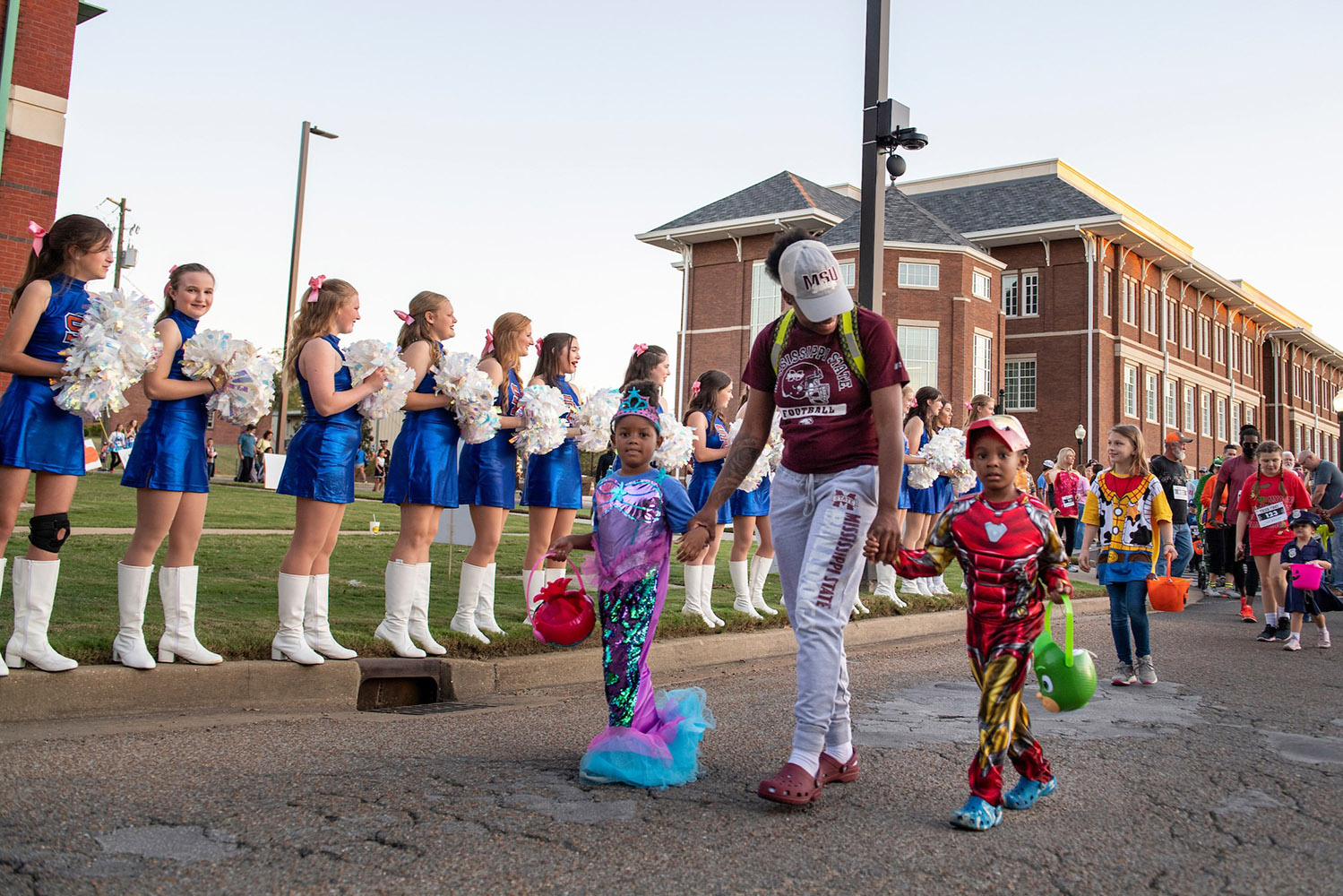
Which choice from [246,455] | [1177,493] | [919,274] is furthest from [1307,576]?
[919,274]

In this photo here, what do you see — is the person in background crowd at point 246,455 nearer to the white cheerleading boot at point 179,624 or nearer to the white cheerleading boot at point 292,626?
the white cheerleading boot at point 292,626

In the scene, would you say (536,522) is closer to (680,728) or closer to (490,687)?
(490,687)

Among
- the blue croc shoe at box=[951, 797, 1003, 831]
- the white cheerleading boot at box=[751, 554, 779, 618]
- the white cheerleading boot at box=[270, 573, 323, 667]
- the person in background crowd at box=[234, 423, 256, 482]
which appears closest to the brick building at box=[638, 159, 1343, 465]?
the person in background crowd at box=[234, 423, 256, 482]

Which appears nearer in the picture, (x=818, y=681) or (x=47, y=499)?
(x=818, y=681)

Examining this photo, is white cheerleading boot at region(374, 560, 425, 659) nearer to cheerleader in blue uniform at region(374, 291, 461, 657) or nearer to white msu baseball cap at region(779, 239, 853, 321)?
cheerleader in blue uniform at region(374, 291, 461, 657)

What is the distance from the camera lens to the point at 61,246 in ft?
16.9

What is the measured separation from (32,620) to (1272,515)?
10.1 metres

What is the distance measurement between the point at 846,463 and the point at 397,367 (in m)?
3.05

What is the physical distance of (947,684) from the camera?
22.3ft

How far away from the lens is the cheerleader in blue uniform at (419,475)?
6.34 metres

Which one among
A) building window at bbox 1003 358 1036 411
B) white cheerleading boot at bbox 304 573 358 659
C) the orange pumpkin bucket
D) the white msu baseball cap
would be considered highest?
building window at bbox 1003 358 1036 411

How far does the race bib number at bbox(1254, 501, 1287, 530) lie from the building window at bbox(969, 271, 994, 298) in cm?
2989

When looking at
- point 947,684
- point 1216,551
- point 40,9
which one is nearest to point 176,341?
point 947,684

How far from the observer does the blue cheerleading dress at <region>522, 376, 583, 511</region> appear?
7293 millimetres
